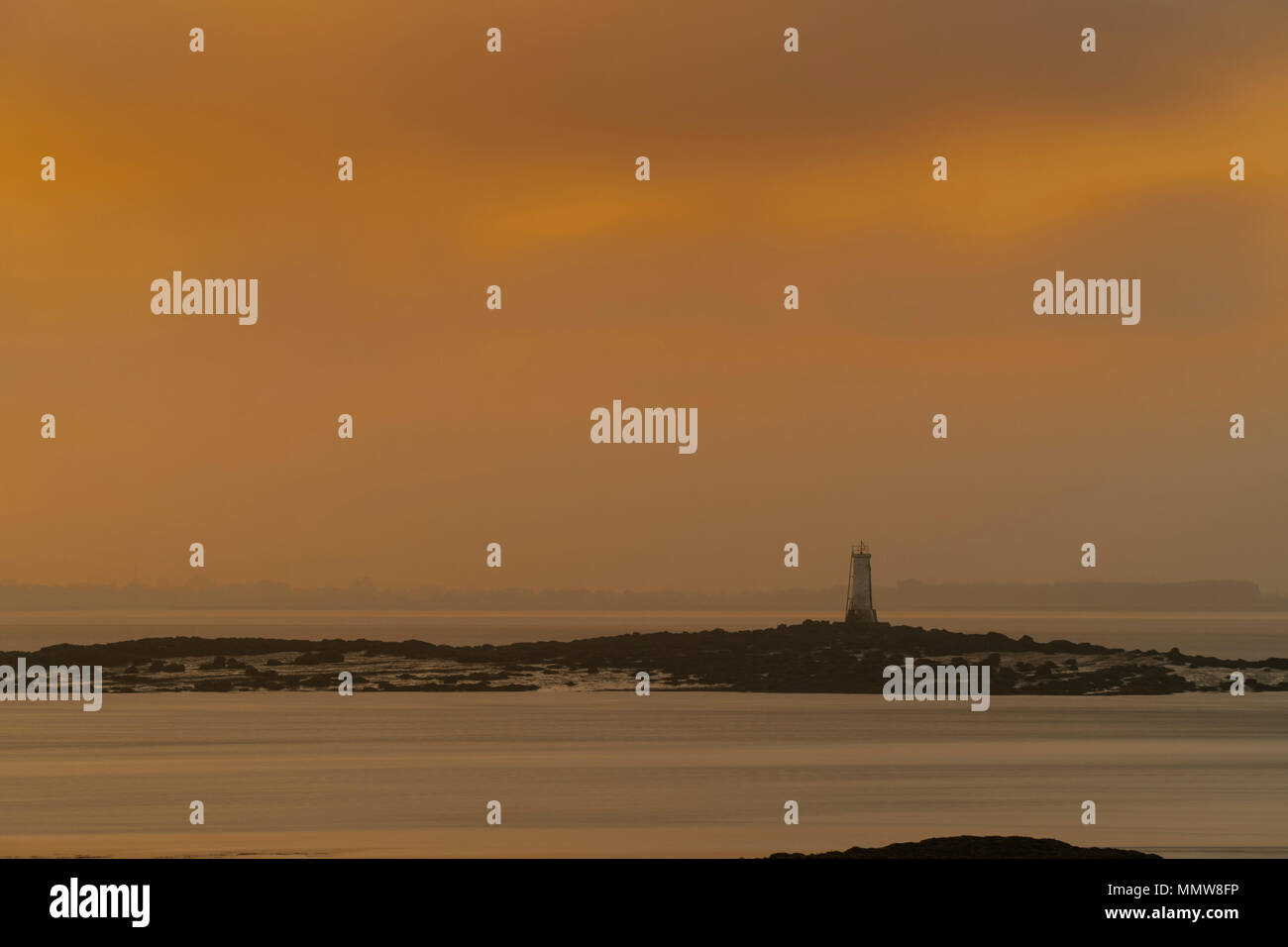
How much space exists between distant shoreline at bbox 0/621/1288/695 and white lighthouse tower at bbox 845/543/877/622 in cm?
97

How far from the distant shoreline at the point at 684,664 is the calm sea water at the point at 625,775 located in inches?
84.2

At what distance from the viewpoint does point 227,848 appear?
35844 mm

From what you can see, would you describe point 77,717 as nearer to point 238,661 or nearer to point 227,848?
Answer: point 238,661

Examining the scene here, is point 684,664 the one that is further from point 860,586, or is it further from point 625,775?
point 625,775

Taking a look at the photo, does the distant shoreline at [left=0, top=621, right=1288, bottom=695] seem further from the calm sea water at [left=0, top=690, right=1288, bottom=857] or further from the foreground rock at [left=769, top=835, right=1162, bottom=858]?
the foreground rock at [left=769, top=835, right=1162, bottom=858]

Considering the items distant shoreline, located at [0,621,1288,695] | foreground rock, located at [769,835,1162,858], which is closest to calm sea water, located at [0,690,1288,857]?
distant shoreline, located at [0,621,1288,695]

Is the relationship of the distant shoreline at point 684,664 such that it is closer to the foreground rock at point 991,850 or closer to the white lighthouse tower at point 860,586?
the white lighthouse tower at point 860,586

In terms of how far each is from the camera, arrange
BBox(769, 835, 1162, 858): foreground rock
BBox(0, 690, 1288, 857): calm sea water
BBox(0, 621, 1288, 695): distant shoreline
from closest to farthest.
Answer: BBox(769, 835, 1162, 858): foreground rock < BBox(0, 690, 1288, 857): calm sea water < BBox(0, 621, 1288, 695): distant shoreline

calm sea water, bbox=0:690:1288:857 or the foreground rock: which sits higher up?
the foreground rock

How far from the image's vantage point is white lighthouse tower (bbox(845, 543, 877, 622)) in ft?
278

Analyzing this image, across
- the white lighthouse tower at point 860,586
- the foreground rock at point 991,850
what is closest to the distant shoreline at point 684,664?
the white lighthouse tower at point 860,586
